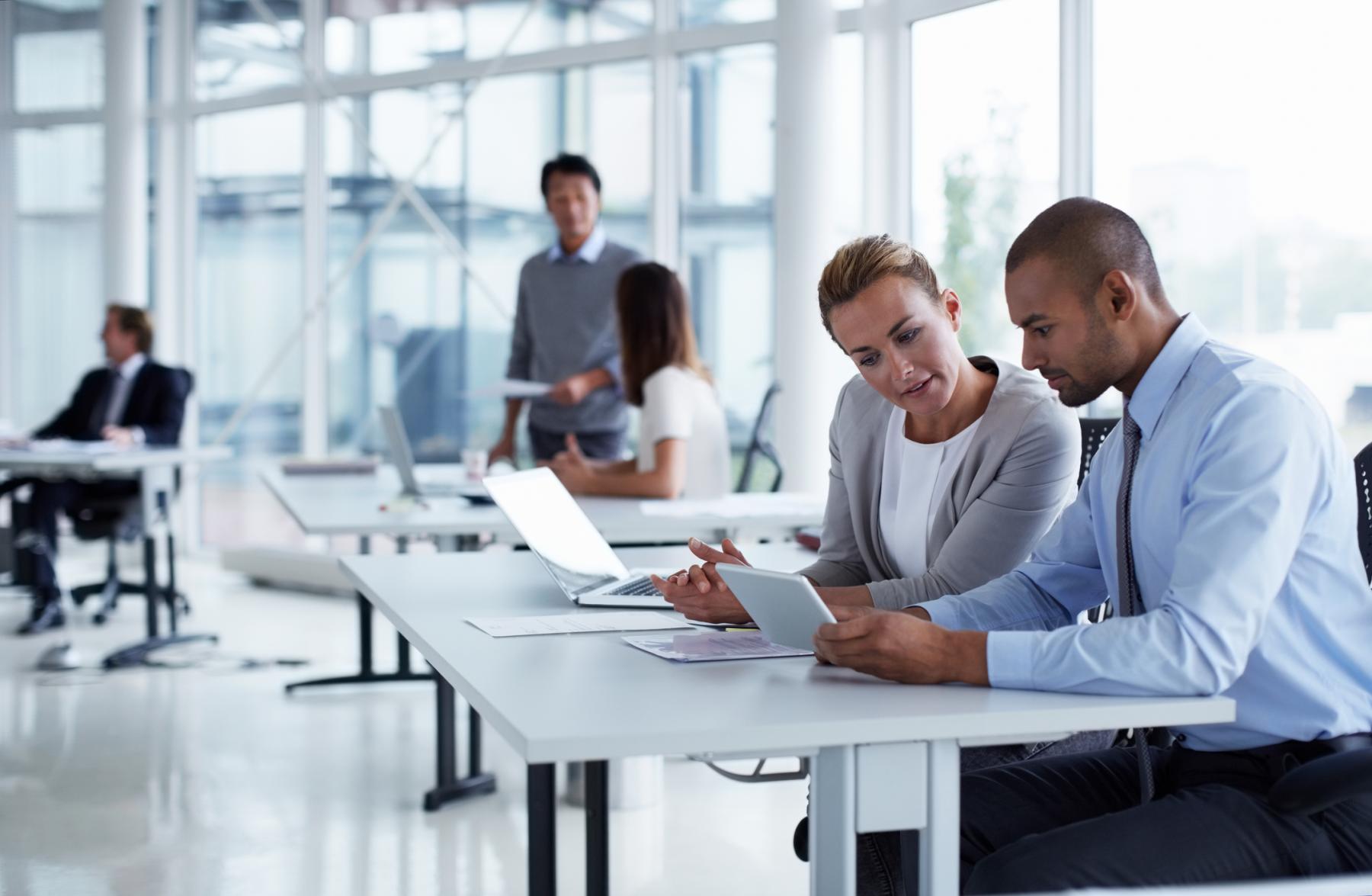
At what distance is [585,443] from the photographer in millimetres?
4555

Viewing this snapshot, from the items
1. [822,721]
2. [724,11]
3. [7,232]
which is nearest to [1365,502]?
[822,721]

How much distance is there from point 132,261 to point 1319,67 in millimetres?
6341

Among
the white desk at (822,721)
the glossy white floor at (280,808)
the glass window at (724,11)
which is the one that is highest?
the glass window at (724,11)

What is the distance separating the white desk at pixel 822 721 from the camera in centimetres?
132

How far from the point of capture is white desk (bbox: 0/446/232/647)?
5191mm

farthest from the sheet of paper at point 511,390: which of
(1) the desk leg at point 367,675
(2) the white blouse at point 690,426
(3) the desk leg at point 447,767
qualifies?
(1) the desk leg at point 367,675

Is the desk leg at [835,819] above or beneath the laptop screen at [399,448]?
beneath

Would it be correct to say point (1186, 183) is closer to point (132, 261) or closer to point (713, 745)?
point (713, 745)

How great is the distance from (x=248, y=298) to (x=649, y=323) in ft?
15.5

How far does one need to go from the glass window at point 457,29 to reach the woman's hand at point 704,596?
4692 mm

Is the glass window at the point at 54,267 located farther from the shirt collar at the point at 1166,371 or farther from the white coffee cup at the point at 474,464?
the shirt collar at the point at 1166,371

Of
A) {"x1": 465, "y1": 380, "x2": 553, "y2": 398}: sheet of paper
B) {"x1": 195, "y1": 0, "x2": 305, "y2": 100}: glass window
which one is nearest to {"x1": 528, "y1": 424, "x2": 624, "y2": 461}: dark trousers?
{"x1": 465, "y1": 380, "x2": 553, "y2": 398}: sheet of paper

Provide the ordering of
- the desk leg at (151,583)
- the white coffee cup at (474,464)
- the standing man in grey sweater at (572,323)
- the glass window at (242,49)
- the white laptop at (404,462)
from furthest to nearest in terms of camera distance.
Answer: the glass window at (242,49) → the desk leg at (151,583) → the standing man in grey sweater at (572,323) → the white coffee cup at (474,464) → the white laptop at (404,462)

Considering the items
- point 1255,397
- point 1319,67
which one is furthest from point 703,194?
point 1255,397
